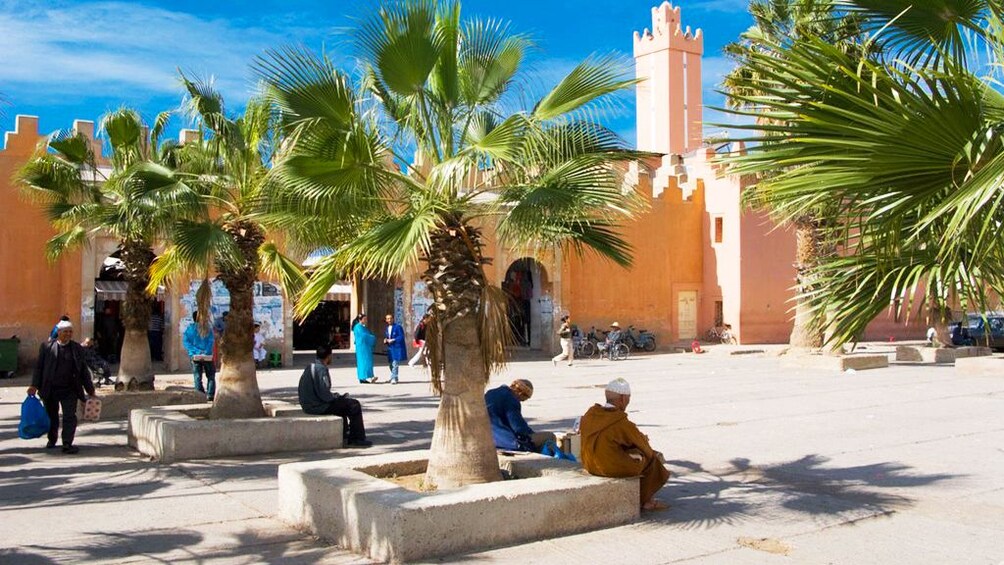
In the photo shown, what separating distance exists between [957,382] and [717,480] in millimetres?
11549

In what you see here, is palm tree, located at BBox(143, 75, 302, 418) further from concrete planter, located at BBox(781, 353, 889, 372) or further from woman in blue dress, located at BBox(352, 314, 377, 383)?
concrete planter, located at BBox(781, 353, 889, 372)

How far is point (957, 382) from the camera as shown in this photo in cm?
1770

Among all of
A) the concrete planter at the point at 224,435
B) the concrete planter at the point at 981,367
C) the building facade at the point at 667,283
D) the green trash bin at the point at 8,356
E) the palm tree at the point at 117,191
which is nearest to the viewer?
the concrete planter at the point at 224,435

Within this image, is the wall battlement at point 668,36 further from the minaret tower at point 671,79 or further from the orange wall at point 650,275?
the orange wall at point 650,275

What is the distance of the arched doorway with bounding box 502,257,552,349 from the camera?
2941cm

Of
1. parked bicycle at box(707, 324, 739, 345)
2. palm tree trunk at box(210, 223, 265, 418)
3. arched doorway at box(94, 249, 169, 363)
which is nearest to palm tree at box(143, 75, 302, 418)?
palm tree trunk at box(210, 223, 265, 418)

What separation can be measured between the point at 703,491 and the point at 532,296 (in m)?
22.3

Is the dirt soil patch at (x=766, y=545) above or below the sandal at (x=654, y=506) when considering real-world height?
below

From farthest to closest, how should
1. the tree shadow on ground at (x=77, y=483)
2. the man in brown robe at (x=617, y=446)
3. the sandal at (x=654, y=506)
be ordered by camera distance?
the tree shadow on ground at (x=77, y=483) → the sandal at (x=654, y=506) → the man in brown robe at (x=617, y=446)

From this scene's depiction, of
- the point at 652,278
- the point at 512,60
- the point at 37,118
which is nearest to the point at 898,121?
the point at 512,60

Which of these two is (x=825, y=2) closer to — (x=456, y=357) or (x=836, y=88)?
(x=836, y=88)

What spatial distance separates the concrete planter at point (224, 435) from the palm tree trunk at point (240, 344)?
1.20 ft

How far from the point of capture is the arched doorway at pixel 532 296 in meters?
29.4

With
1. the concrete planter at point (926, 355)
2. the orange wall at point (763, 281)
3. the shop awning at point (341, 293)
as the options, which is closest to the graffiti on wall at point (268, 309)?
the shop awning at point (341, 293)
